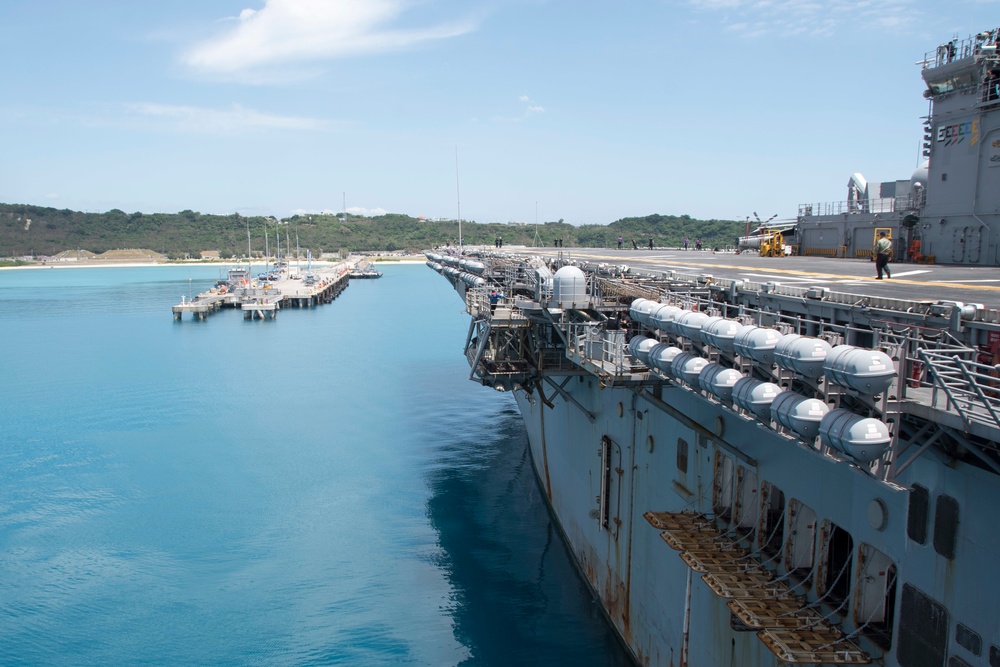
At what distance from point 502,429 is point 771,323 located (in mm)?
26240

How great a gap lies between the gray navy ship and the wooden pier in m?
68.2

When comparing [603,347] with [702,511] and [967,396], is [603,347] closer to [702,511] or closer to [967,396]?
[702,511]

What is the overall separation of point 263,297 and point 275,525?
7036 cm

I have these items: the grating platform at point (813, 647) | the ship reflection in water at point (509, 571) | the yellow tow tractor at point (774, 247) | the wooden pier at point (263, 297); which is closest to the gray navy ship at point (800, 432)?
the grating platform at point (813, 647)

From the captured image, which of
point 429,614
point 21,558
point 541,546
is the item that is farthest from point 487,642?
point 21,558

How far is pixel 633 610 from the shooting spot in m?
17.2

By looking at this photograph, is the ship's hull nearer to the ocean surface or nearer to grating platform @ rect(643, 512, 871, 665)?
grating platform @ rect(643, 512, 871, 665)

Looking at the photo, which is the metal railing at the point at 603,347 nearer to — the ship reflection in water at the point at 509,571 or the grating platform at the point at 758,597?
the grating platform at the point at 758,597

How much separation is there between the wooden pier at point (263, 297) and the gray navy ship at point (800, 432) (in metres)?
68.2

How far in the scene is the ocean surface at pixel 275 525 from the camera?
18.8 m

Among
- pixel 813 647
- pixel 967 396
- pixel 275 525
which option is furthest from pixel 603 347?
pixel 275 525

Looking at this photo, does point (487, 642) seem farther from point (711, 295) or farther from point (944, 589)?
point (944, 589)

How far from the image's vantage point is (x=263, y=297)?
91.7 metres

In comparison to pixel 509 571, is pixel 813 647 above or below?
above
